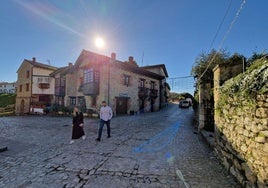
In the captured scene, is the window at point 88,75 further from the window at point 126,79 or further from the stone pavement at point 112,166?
the stone pavement at point 112,166

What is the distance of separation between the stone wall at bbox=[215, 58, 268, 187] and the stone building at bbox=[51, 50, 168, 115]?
1366cm

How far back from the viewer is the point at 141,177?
3.36 metres

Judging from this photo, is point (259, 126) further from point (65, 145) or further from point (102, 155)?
point (65, 145)

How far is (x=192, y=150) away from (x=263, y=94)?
3.54m

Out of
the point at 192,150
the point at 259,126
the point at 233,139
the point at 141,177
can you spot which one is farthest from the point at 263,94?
the point at 192,150

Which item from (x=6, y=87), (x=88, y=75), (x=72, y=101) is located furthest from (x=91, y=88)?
(x=6, y=87)

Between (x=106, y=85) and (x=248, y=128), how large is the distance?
577 inches

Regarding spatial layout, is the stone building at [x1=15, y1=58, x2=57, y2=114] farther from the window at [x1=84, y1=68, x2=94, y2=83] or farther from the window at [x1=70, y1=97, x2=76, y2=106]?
the window at [x1=84, y1=68, x2=94, y2=83]

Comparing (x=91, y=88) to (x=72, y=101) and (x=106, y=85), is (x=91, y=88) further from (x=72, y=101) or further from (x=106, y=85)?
(x=72, y=101)

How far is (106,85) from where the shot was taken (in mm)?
16297

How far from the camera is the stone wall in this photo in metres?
2.32

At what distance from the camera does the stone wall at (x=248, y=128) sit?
91.4 inches

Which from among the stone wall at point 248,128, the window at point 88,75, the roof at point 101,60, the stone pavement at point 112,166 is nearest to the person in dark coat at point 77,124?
the stone pavement at point 112,166

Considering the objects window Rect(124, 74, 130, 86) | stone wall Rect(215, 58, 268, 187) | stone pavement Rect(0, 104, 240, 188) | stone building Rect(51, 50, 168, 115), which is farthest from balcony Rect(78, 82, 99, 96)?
stone wall Rect(215, 58, 268, 187)
